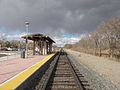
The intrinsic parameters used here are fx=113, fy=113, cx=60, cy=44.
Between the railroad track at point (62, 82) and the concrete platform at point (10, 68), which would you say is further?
the concrete platform at point (10, 68)

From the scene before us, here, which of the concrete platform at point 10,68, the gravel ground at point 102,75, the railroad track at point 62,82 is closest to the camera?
the railroad track at point 62,82

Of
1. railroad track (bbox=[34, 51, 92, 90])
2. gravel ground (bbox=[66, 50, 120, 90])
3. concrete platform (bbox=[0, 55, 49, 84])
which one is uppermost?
concrete platform (bbox=[0, 55, 49, 84])

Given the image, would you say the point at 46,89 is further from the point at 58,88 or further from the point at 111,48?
the point at 111,48

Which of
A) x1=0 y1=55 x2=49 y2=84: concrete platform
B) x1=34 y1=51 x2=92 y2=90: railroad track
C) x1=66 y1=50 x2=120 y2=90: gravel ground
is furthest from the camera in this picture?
x1=0 y1=55 x2=49 y2=84: concrete platform

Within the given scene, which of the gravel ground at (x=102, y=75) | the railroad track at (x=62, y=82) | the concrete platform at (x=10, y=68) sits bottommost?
the gravel ground at (x=102, y=75)

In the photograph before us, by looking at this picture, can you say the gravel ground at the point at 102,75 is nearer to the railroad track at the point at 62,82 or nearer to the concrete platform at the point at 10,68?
the railroad track at the point at 62,82

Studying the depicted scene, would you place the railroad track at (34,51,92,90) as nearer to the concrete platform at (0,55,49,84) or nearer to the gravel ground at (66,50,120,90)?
the gravel ground at (66,50,120,90)

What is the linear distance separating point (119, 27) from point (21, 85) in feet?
68.5

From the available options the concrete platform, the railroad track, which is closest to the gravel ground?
the railroad track

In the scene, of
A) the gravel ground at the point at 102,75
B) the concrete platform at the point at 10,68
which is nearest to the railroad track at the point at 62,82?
the gravel ground at the point at 102,75

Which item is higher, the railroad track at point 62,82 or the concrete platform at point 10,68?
the concrete platform at point 10,68

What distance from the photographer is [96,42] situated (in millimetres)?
45875

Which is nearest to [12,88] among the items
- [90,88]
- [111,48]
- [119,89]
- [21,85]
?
[21,85]

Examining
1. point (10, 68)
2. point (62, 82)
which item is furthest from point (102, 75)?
point (10, 68)
